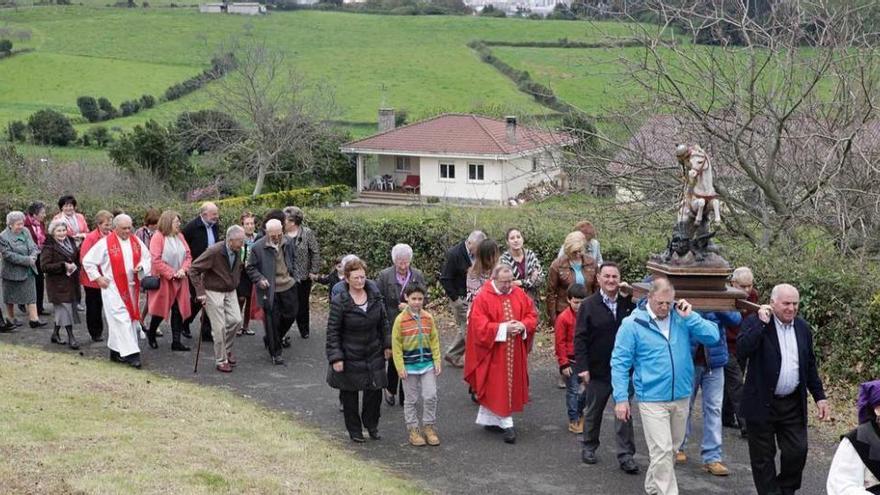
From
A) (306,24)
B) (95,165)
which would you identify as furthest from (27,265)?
(306,24)

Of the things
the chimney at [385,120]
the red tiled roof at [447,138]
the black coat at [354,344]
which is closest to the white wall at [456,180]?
the red tiled roof at [447,138]

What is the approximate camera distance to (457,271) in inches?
489

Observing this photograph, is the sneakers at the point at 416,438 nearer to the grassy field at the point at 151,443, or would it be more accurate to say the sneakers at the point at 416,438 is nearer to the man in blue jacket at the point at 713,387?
the grassy field at the point at 151,443

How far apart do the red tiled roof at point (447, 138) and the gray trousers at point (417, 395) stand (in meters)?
44.8

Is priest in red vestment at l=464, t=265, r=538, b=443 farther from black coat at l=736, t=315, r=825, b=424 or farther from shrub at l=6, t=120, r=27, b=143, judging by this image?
shrub at l=6, t=120, r=27, b=143

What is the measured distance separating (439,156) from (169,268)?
46.9 m

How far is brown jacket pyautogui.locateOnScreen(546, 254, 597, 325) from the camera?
37.0 feet

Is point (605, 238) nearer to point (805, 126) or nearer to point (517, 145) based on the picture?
point (805, 126)

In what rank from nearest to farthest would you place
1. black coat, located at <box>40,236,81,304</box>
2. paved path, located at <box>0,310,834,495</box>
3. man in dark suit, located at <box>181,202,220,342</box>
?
paved path, located at <box>0,310,834,495</box> → black coat, located at <box>40,236,81,304</box> → man in dark suit, located at <box>181,202,220,342</box>

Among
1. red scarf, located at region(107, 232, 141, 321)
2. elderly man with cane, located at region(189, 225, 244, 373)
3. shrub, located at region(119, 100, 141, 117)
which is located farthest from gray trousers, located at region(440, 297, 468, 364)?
shrub, located at region(119, 100, 141, 117)

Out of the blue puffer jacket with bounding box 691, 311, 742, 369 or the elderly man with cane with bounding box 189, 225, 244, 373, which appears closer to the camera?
the blue puffer jacket with bounding box 691, 311, 742, 369

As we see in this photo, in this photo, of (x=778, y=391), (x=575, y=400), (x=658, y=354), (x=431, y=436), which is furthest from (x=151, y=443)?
(x=778, y=391)

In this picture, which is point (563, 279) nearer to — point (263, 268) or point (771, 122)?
point (263, 268)

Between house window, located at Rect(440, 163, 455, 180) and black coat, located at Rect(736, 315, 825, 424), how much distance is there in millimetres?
52340
